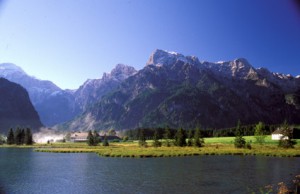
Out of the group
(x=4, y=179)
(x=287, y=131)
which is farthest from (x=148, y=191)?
(x=287, y=131)

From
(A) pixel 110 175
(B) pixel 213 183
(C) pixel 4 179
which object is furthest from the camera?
(A) pixel 110 175

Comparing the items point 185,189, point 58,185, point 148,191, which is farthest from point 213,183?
point 58,185

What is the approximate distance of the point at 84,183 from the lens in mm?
48094

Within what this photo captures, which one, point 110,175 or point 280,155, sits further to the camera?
point 280,155

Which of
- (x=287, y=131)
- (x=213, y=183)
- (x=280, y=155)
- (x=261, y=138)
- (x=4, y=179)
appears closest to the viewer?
(x=213, y=183)

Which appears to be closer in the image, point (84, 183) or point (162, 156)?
point (84, 183)

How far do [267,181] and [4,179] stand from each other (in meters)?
39.8

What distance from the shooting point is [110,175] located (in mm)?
55000

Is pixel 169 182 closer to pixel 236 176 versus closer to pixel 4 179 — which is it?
pixel 236 176

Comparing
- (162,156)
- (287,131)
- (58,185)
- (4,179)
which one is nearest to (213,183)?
(58,185)

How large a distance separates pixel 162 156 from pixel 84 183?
158 ft

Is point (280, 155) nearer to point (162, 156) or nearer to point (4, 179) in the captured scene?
point (162, 156)

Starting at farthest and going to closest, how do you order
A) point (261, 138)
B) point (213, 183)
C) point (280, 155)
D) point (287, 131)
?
point (261, 138) → point (287, 131) → point (280, 155) → point (213, 183)

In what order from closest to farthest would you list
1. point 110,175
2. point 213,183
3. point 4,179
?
1. point 213,183
2. point 4,179
3. point 110,175
